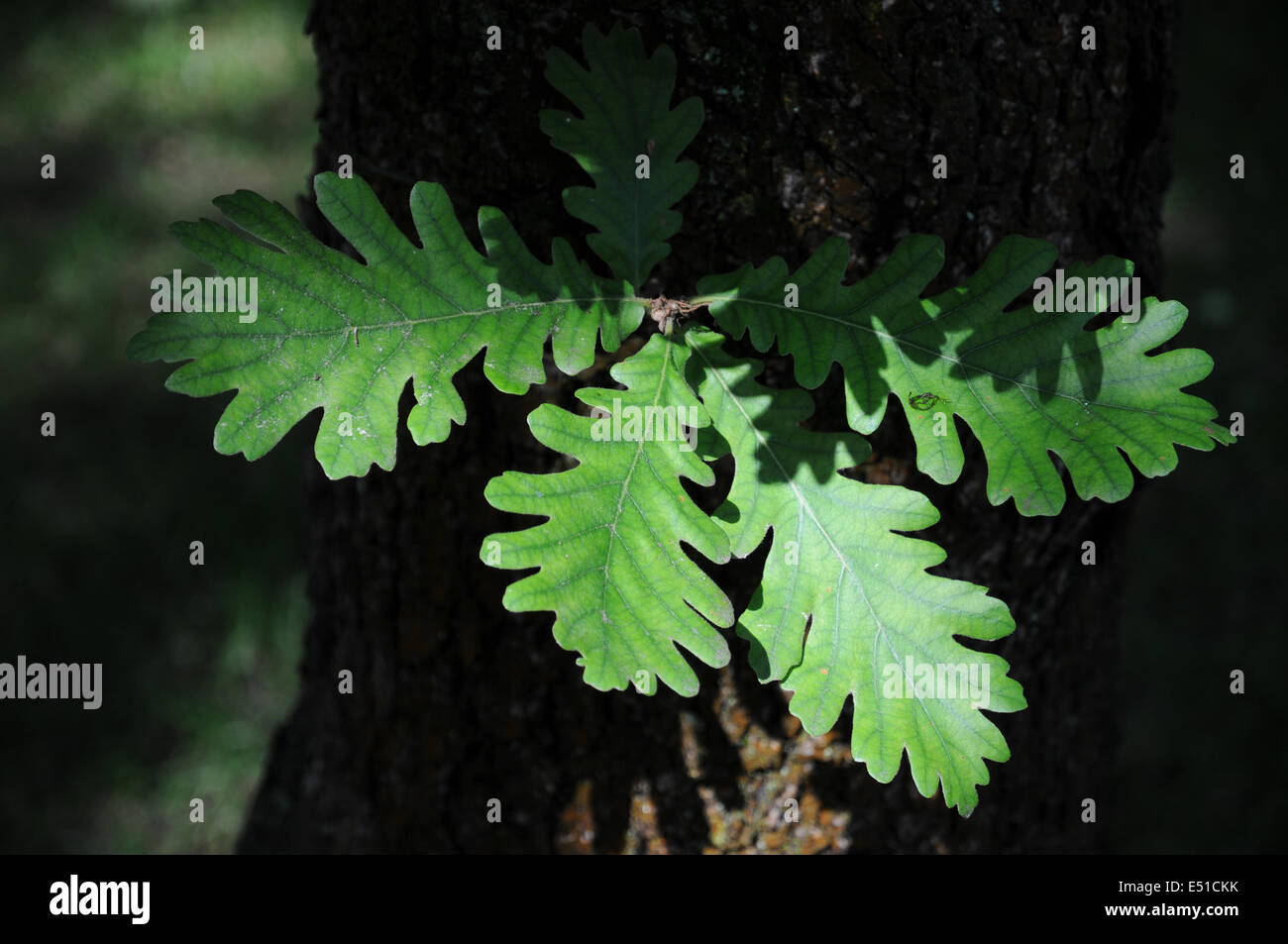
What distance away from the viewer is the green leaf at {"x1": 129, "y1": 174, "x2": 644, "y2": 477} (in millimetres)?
1386

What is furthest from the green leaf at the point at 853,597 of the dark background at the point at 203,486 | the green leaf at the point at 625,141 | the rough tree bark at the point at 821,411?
the dark background at the point at 203,486

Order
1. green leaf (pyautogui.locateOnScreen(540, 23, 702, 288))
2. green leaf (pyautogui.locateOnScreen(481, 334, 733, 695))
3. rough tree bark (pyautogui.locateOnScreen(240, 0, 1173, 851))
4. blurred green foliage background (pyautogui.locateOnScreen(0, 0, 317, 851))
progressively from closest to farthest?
green leaf (pyautogui.locateOnScreen(481, 334, 733, 695)), green leaf (pyautogui.locateOnScreen(540, 23, 702, 288)), rough tree bark (pyautogui.locateOnScreen(240, 0, 1173, 851)), blurred green foliage background (pyautogui.locateOnScreen(0, 0, 317, 851))

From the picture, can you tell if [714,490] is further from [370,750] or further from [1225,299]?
[1225,299]

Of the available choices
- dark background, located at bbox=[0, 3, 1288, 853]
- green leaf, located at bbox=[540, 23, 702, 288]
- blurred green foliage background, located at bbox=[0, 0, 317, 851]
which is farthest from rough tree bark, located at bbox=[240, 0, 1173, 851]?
blurred green foliage background, located at bbox=[0, 0, 317, 851]

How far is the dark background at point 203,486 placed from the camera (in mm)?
3520

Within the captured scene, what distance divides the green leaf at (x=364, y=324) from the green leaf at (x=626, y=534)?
0.09 m

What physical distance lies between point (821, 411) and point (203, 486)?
2.94 m

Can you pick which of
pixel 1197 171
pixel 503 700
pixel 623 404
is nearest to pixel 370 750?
pixel 503 700

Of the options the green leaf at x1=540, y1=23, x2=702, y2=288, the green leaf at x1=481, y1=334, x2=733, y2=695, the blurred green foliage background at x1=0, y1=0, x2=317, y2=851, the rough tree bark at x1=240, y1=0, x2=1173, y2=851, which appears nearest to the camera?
the green leaf at x1=481, y1=334, x2=733, y2=695

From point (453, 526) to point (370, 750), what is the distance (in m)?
0.63

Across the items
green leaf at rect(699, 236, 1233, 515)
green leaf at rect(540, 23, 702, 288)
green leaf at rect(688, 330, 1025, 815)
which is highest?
green leaf at rect(540, 23, 702, 288)

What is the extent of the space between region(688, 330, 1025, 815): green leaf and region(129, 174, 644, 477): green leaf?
224 millimetres

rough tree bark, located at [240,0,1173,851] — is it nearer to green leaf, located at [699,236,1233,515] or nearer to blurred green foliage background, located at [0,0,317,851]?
green leaf, located at [699,236,1233,515]

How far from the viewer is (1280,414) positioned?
421cm
